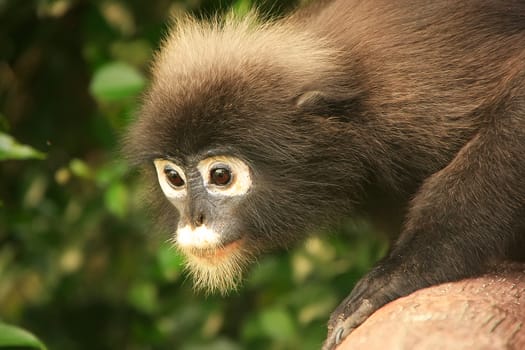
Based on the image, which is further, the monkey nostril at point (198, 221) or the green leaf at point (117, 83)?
the green leaf at point (117, 83)

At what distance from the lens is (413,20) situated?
3.36 m

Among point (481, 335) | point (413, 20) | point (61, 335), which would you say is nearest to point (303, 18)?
point (413, 20)

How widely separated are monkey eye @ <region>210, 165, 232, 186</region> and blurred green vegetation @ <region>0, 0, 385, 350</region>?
0.92 m

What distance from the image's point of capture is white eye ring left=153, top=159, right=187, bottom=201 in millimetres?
3400

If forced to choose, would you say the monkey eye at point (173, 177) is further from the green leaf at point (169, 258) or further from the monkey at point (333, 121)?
the green leaf at point (169, 258)

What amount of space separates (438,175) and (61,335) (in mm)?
2363

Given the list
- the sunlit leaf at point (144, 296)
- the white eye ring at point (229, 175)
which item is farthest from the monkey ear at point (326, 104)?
the sunlit leaf at point (144, 296)

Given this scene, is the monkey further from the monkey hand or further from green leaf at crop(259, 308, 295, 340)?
green leaf at crop(259, 308, 295, 340)

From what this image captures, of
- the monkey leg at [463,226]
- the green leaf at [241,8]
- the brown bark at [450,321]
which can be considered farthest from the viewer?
the green leaf at [241,8]

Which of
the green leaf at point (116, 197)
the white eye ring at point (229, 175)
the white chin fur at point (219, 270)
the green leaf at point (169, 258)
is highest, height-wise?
the green leaf at point (116, 197)

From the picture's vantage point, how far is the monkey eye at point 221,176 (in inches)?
129

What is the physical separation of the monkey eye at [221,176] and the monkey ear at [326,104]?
287 millimetres

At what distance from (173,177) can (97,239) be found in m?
1.69

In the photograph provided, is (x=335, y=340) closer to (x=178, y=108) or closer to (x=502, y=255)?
(x=502, y=255)
